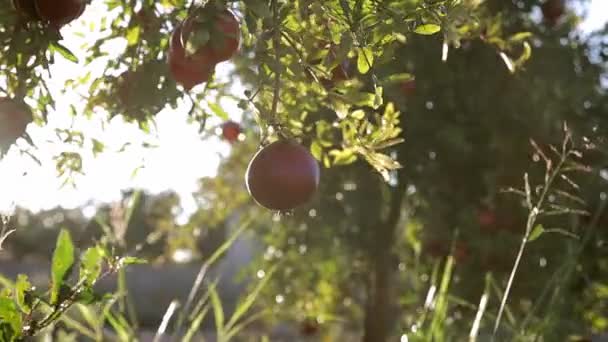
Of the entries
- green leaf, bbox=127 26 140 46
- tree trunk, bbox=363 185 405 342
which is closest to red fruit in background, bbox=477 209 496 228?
tree trunk, bbox=363 185 405 342

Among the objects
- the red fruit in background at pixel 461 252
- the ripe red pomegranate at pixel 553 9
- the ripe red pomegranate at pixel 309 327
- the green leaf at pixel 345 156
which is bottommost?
the ripe red pomegranate at pixel 309 327

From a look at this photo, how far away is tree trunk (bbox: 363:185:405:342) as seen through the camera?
165 inches

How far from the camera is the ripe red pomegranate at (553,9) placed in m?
3.99

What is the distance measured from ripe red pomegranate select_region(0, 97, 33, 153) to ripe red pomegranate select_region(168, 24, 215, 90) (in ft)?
0.91

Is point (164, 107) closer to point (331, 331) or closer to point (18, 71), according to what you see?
point (18, 71)

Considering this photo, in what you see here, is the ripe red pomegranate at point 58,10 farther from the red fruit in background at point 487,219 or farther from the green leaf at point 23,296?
the red fruit in background at point 487,219

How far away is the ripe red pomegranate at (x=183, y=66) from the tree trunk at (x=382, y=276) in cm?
294

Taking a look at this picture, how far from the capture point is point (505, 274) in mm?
4160

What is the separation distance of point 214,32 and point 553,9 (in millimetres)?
3212

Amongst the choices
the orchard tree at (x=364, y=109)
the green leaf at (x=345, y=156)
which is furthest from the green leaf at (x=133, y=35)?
the green leaf at (x=345, y=156)

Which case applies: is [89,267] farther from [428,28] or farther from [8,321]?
[428,28]

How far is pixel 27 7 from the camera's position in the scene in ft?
4.46

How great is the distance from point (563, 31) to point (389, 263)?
55.5 inches

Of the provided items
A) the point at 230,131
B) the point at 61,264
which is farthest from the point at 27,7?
the point at 230,131
